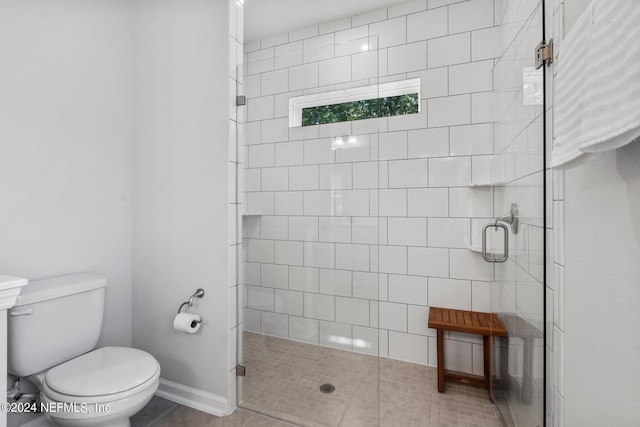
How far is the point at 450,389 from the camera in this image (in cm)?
191

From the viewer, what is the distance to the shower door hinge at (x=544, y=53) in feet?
3.56

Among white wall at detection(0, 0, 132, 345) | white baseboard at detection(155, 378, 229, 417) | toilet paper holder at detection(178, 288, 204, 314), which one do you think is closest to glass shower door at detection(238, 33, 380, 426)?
white baseboard at detection(155, 378, 229, 417)

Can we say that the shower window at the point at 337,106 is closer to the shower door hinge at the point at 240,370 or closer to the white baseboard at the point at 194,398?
the shower door hinge at the point at 240,370

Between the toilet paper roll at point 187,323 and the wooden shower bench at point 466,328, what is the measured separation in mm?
1346

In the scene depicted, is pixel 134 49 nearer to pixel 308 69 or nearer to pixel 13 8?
pixel 13 8

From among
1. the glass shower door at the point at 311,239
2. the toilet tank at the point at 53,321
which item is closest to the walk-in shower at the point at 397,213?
the glass shower door at the point at 311,239

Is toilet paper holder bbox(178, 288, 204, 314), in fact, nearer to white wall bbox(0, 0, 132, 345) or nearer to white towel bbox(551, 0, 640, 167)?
white wall bbox(0, 0, 132, 345)

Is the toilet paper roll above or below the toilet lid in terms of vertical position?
above

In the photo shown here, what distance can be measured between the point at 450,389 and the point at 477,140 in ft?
5.17

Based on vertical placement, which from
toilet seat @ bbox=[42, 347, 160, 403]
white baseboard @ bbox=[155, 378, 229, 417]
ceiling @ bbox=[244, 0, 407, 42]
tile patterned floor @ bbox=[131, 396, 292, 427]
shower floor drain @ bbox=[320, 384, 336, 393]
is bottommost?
tile patterned floor @ bbox=[131, 396, 292, 427]

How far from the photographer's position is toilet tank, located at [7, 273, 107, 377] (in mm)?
1350

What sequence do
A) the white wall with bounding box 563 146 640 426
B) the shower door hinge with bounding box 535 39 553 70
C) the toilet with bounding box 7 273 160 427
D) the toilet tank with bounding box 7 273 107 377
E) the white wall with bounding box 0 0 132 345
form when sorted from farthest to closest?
1. the white wall with bounding box 0 0 132 345
2. the toilet tank with bounding box 7 273 107 377
3. the toilet with bounding box 7 273 160 427
4. the shower door hinge with bounding box 535 39 553 70
5. the white wall with bounding box 563 146 640 426

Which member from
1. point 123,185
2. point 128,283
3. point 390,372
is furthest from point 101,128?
→ point 390,372

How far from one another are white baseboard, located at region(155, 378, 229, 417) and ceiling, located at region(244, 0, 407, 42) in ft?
8.33
